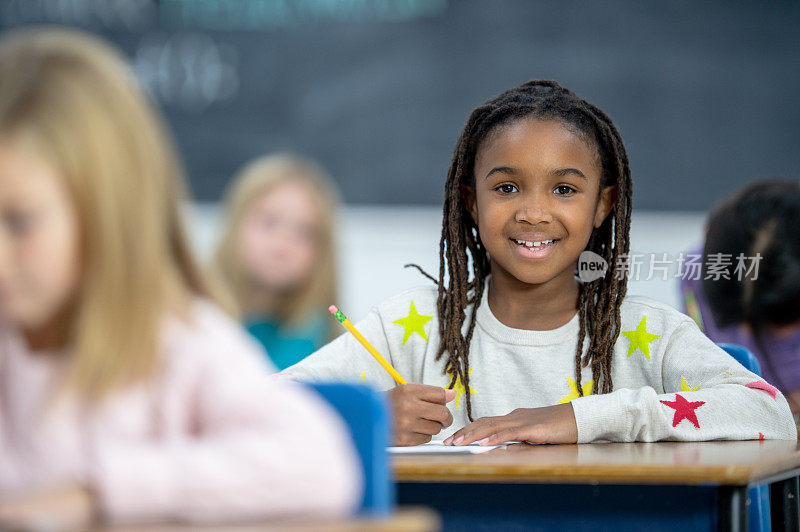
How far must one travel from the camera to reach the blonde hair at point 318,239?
11.0 ft

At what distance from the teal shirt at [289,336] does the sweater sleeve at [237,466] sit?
2.27 metres

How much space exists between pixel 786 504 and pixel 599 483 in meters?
0.50

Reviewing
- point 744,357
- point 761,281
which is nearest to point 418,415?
point 744,357

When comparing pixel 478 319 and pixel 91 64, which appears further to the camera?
pixel 478 319

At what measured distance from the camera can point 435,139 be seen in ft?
12.1

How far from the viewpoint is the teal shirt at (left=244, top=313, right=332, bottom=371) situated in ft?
10.5

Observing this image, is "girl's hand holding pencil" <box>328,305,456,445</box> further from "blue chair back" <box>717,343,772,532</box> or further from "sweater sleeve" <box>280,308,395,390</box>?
"blue chair back" <box>717,343,772,532</box>

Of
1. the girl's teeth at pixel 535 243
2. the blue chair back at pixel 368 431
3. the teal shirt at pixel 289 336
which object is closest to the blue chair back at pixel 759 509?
the girl's teeth at pixel 535 243

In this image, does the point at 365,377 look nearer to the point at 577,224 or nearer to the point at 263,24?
the point at 577,224

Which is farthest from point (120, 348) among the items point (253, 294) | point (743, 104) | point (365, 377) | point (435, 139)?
point (743, 104)

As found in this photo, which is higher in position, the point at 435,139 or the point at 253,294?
the point at 435,139

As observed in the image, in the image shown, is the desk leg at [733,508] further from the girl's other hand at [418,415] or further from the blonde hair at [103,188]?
the blonde hair at [103,188]

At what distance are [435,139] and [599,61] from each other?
0.63 metres

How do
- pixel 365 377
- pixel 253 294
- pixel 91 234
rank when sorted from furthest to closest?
pixel 253 294, pixel 365 377, pixel 91 234
